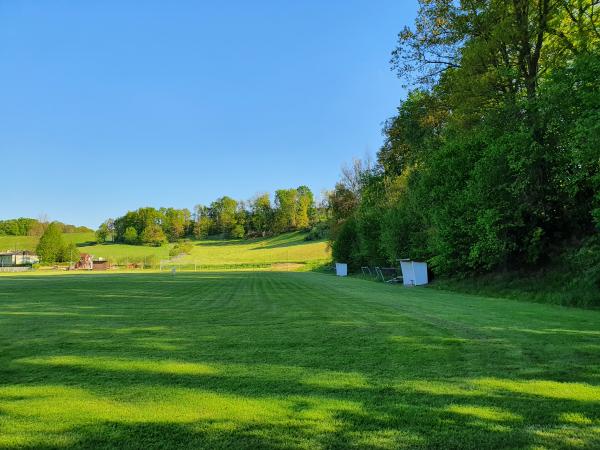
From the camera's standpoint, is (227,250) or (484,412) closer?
(484,412)

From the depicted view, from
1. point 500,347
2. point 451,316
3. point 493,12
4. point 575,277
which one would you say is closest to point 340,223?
point 493,12

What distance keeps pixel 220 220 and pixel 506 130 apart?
129m

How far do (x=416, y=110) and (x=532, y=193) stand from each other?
1141cm

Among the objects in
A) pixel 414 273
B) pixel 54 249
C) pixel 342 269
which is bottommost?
pixel 342 269

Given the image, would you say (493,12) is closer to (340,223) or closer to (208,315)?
(208,315)

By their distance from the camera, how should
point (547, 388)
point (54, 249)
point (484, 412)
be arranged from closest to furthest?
point (484, 412) < point (547, 388) < point (54, 249)

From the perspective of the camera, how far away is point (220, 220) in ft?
469

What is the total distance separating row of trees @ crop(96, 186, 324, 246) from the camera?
13188 cm

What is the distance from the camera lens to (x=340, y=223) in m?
55.7

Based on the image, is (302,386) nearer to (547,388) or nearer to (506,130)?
(547,388)

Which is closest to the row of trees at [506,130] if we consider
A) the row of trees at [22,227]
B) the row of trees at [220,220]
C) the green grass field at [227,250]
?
the green grass field at [227,250]

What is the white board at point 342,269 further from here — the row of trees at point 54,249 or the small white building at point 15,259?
the small white building at point 15,259

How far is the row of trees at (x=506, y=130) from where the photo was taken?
15820mm

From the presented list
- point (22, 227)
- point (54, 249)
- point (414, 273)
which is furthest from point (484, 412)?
point (22, 227)
